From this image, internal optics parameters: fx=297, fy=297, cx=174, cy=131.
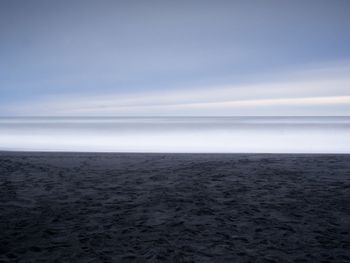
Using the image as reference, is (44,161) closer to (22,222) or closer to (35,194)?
(35,194)

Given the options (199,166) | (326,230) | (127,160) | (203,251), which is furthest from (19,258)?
(127,160)

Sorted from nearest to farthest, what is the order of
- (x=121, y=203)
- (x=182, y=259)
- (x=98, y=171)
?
(x=182, y=259), (x=121, y=203), (x=98, y=171)

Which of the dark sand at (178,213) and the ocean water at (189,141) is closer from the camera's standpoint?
the dark sand at (178,213)

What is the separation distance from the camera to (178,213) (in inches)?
111

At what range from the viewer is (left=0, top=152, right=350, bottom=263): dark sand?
2098 mm

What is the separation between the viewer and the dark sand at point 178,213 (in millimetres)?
2098

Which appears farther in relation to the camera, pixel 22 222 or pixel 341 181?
A: pixel 341 181

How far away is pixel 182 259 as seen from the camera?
1992mm

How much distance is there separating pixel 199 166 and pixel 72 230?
8.86 feet

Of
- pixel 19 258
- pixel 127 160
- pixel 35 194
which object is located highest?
pixel 127 160

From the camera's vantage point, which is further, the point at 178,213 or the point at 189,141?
the point at 189,141

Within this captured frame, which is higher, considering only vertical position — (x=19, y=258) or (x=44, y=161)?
(x=44, y=161)

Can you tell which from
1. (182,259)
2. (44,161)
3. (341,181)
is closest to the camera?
(182,259)

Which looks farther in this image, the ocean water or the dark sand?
the ocean water
